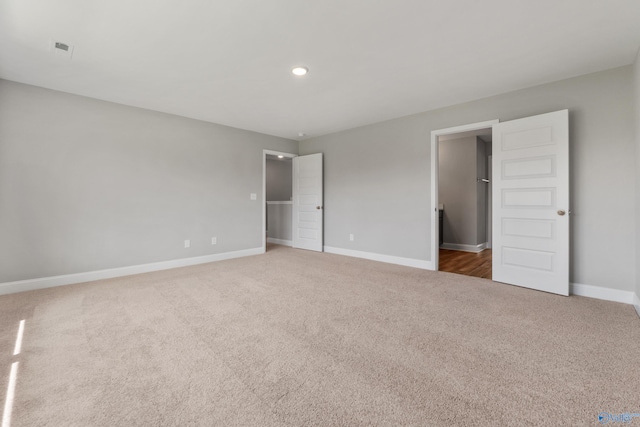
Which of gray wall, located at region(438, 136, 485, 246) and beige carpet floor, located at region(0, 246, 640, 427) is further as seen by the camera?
gray wall, located at region(438, 136, 485, 246)

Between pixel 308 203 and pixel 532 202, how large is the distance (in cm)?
379

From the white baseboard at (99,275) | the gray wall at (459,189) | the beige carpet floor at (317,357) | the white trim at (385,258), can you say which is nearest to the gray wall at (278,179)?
the white trim at (385,258)

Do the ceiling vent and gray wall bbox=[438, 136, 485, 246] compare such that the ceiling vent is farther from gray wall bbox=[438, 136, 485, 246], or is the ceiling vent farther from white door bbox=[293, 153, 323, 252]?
gray wall bbox=[438, 136, 485, 246]

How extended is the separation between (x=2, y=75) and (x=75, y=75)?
78 centimetres

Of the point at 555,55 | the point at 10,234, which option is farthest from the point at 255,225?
the point at 555,55

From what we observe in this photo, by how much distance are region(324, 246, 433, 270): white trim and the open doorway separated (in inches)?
53.3

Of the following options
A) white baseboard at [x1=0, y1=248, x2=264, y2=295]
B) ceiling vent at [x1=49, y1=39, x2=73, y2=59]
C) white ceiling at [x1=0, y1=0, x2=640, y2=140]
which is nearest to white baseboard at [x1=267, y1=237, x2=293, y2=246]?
white baseboard at [x1=0, y1=248, x2=264, y2=295]

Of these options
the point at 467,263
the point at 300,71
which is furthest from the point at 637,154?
the point at 300,71

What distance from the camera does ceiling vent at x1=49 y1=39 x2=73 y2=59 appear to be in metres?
2.35

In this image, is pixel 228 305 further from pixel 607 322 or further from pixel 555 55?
pixel 555 55

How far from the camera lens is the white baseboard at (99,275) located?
3.07 m

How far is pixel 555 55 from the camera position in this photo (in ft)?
8.39

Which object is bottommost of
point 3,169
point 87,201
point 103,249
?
point 103,249

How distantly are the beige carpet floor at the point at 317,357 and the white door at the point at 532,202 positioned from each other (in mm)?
343
